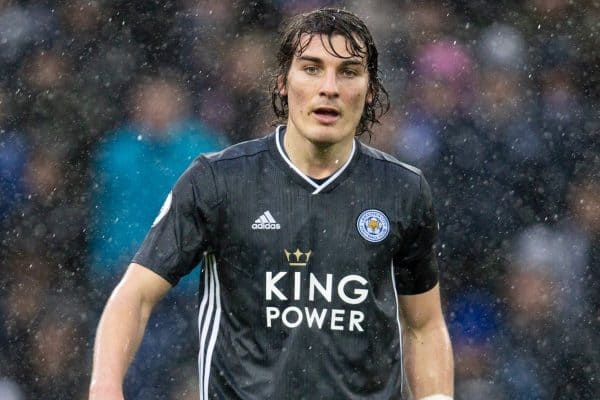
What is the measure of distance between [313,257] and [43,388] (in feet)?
8.82

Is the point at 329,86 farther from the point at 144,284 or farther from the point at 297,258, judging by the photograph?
the point at 144,284

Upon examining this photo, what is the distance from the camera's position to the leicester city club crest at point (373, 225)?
3.27 metres

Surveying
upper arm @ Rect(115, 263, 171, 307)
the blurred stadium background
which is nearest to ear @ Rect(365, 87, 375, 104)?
upper arm @ Rect(115, 263, 171, 307)

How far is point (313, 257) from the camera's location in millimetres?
3227

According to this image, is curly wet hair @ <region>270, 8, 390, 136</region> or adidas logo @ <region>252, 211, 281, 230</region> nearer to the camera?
adidas logo @ <region>252, 211, 281, 230</region>

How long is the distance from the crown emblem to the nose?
0.45 m

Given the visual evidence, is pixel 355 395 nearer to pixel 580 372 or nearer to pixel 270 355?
pixel 270 355

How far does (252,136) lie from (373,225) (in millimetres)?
2607

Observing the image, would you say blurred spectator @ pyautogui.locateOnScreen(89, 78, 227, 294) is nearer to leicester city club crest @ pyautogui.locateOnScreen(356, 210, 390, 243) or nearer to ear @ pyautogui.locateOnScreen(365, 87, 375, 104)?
ear @ pyautogui.locateOnScreen(365, 87, 375, 104)

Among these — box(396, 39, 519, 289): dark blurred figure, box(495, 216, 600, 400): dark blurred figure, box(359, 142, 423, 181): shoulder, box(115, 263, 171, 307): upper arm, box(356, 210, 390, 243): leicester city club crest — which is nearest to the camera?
box(115, 263, 171, 307): upper arm

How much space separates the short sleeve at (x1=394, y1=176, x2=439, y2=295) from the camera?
3.37 m

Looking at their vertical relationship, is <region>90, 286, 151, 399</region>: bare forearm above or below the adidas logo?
below

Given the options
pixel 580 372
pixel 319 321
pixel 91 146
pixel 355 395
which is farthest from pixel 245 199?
pixel 580 372

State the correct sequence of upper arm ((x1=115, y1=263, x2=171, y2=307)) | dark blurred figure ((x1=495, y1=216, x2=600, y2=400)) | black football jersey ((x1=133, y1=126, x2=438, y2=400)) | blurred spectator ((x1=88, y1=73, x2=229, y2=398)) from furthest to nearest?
dark blurred figure ((x1=495, y1=216, x2=600, y2=400))
blurred spectator ((x1=88, y1=73, x2=229, y2=398))
black football jersey ((x1=133, y1=126, x2=438, y2=400))
upper arm ((x1=115, y1=263, x2=171, y2=307))
